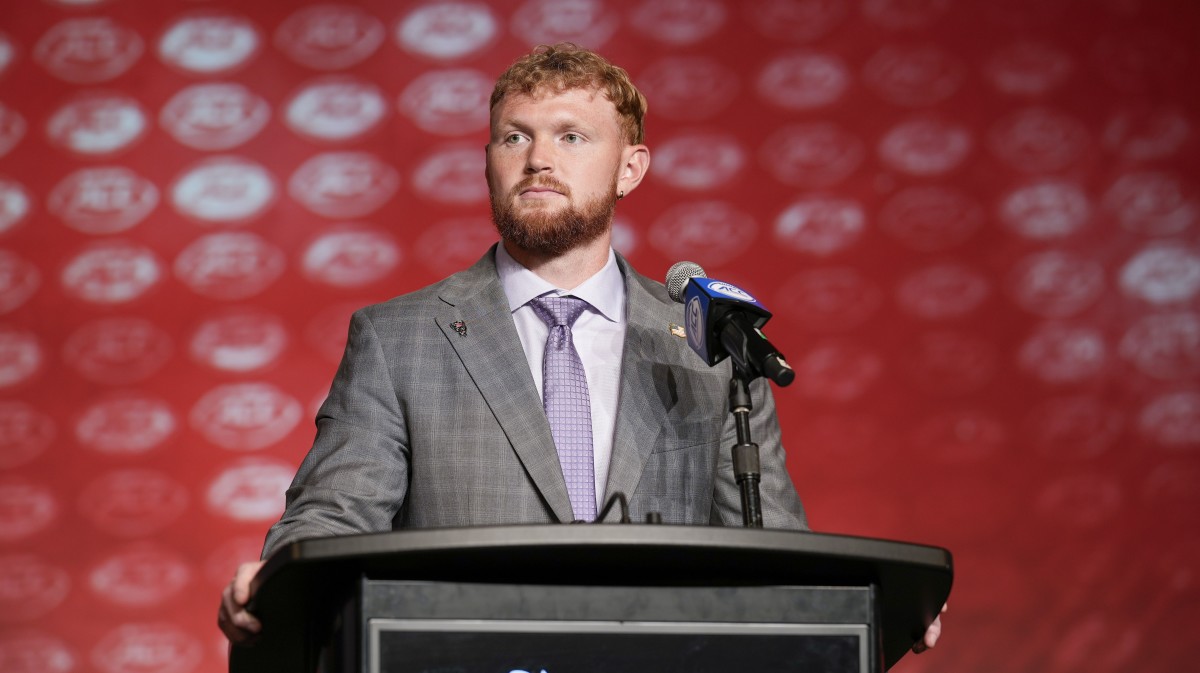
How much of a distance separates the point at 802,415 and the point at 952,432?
1.23 feet

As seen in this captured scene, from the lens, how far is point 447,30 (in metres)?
3.23

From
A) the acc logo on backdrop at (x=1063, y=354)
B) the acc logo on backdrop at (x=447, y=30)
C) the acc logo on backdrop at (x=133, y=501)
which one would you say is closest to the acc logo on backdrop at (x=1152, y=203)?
the acc logo on backdrop at (x=1063, y=354)

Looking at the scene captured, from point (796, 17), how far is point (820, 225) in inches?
21.8

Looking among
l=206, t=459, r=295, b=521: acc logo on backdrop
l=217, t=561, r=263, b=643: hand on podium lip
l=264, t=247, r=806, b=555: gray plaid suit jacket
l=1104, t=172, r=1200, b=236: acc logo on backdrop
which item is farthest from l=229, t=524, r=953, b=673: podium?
l=1104, t=172, r=1200, b=236: acc logo on backdrop

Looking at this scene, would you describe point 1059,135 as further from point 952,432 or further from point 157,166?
point 157,166

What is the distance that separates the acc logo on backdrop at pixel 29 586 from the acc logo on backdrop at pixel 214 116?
108cm

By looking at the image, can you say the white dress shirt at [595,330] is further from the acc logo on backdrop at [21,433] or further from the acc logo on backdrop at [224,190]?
the acc logo on backdrop at [21,433]

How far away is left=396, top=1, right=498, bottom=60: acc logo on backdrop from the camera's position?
3.22 meters

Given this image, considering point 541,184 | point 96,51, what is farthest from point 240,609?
point 96,51

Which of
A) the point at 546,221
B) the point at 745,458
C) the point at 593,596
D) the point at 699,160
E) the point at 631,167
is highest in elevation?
the point at 699,160

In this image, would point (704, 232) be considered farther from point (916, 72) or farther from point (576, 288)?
point (576, 288)

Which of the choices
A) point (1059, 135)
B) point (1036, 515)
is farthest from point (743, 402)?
point (1059, 135)

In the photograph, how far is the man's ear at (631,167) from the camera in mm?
2289

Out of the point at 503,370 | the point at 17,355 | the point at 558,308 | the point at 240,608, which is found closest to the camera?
the point at 240,608
